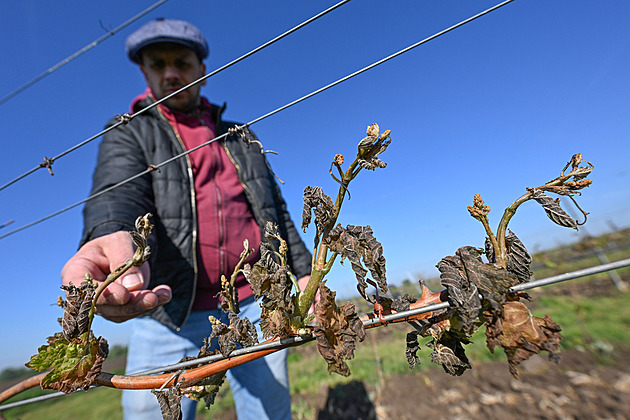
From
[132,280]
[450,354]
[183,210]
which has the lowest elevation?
[450,354]

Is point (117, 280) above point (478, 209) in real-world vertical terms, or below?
above

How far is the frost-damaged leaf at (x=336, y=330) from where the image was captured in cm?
92

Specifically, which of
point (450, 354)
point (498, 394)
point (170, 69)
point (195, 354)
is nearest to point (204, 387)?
point (450, 354)

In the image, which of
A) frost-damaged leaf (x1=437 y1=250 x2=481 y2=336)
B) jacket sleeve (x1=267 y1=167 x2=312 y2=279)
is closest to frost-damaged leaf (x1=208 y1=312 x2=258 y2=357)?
frost-damaged leaf (x1=437 y1=250 x2=481 y2=336)

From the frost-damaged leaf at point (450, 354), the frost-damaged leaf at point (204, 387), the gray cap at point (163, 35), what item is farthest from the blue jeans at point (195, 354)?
the gray cap at point (163, 35)

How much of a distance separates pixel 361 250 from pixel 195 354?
7.88 ft

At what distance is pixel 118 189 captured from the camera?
210 cm

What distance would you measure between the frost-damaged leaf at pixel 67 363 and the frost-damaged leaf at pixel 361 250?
92 centimetres

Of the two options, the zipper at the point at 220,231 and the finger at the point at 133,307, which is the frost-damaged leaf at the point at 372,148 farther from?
the zipper at the point at 220,231

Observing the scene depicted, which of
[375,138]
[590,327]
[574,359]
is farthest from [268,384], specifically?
[590,327]

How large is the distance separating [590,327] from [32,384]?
357 inches

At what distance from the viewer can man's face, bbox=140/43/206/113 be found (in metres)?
2.93

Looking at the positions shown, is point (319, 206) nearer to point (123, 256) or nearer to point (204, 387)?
point (204, 387)

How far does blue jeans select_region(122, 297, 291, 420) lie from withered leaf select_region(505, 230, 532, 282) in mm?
2177
